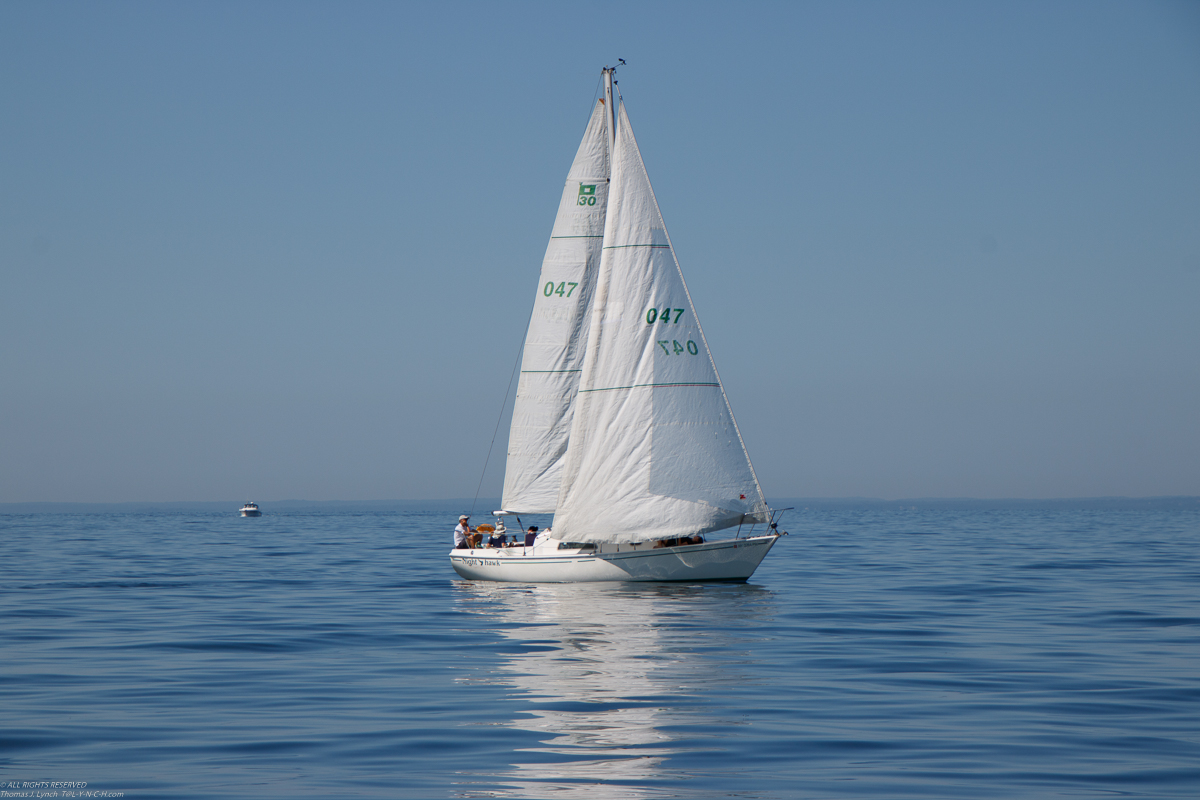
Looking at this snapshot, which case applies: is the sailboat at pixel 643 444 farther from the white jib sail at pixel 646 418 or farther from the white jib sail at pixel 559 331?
the white jib sail at pixel 559 331

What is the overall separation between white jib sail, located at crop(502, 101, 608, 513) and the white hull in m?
4.99

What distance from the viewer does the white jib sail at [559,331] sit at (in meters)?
40.1

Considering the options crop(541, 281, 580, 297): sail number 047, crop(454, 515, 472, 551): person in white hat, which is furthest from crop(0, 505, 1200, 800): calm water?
crop(541, 281, 580, 297): sail number 047

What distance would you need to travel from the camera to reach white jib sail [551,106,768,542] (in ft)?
112

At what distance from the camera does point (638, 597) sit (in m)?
31.7

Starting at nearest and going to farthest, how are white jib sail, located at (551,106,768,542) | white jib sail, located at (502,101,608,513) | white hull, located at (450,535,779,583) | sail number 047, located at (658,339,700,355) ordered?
white jib sail, located at (551,106,768,542) < white hull, located at (450,535,779,583) < sail number 047, located at (658,339,700,355) < white jib sail, located at (502,101,608,513)

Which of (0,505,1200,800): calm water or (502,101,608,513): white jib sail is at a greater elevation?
(502,101,608,513): white jib sail

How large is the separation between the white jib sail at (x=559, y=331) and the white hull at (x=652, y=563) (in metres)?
4.99

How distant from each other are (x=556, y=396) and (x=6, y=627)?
19.9 meters

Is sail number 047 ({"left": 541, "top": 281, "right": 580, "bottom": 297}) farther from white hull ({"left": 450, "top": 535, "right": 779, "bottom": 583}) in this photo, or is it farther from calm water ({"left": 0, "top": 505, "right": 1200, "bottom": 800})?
calm water ({"left": 0, "top": 505, "right": 1200, "bottom": 800})

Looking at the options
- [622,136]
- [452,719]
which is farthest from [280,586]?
[452,719]

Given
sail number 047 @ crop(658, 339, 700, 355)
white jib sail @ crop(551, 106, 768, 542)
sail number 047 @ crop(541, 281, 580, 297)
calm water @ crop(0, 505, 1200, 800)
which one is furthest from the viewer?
sail number 047 @ crop(541, 281, 580, 297)

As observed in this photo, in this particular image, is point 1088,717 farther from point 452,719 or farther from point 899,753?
point 452,719

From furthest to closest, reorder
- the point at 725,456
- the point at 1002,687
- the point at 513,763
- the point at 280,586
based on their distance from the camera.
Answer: the point at 280,586 → the point at 725,456 → the point at 1002,687 → the point at 513,763
